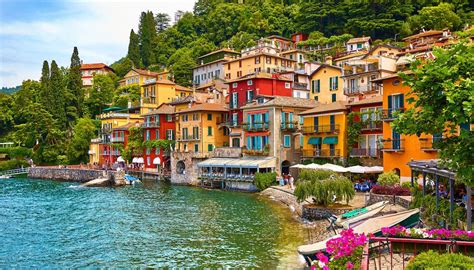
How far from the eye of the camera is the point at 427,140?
3108 centimetres

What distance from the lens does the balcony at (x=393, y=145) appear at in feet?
109

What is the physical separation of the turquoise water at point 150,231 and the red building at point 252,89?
531 inches

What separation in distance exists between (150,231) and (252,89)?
29.4m

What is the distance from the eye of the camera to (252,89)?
52.6m

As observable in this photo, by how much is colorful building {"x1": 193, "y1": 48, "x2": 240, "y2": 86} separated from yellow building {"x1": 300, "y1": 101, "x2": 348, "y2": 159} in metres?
42.1

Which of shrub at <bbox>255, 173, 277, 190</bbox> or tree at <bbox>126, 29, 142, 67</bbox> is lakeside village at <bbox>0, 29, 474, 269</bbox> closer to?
shrub at <bbox>255, 173, 277, 190</bbox>

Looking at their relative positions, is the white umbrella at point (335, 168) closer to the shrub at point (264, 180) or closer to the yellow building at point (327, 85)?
the shrub at point (264, 180)

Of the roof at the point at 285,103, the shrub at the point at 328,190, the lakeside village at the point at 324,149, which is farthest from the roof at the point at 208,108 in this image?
the shrub at the point at 328,190

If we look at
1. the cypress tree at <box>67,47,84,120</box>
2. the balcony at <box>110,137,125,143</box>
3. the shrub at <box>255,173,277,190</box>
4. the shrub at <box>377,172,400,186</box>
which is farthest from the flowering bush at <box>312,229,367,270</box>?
the cypress tree at <box>67,47,84,120</box>

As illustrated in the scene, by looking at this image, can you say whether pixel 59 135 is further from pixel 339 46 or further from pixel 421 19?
pixel 421 19

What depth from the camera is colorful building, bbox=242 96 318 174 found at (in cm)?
4631

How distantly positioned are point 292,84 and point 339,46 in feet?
97.8

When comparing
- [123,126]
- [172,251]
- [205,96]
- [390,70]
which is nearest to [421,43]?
[390,70]

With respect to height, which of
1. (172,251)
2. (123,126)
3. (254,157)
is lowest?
(172,251)
